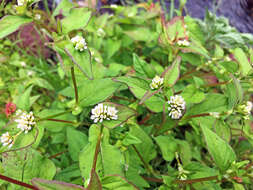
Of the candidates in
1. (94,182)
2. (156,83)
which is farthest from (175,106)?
(94,182)

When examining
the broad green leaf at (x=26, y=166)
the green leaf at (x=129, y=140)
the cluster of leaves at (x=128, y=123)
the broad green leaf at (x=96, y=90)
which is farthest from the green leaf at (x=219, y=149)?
the broad green leaf at (x=26, y=166)

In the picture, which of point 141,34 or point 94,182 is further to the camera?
point 141,34

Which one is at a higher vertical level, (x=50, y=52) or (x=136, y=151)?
(x=50, y=52)

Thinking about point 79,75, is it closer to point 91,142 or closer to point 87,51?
point 87,51

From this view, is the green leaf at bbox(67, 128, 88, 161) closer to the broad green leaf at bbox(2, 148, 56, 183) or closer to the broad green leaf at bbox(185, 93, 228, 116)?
the broad green leaf at bbox(2, 148, 56, 183)

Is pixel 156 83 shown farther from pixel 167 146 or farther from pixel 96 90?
pixel 167 146

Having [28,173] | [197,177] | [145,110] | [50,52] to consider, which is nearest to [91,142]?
[28,173]

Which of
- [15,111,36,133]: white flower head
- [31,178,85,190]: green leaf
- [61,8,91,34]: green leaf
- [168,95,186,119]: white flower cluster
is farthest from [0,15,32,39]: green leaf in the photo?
[168,95,186,119]: white flower cluster
